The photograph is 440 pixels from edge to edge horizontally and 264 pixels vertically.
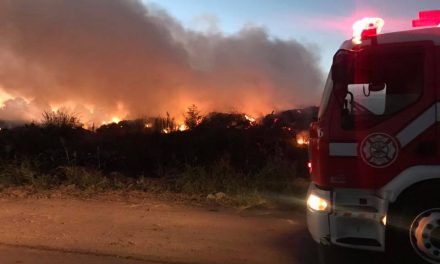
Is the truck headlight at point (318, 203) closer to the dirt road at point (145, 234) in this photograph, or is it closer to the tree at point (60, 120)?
the dirt road at point (145, 234)

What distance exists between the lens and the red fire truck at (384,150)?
4.75 metres

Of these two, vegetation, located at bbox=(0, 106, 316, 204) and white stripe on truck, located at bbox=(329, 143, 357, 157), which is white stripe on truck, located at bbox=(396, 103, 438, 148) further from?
vegetation, located at bbox=(0, 106, 316, 204)

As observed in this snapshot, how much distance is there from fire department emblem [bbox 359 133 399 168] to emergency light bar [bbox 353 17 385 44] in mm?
957

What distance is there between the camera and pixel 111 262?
575 centimetres

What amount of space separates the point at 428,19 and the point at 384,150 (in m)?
1.43

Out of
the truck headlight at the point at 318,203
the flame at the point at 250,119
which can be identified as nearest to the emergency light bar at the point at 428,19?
the truck headlight at the point at 318,203

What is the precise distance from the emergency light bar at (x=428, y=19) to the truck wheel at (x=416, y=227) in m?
1.57

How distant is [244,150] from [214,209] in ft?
22.1

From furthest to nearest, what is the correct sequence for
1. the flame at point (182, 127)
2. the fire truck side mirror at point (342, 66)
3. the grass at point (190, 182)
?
the flame at point (182, 127) < the grass at point (190, 182) < the fire truck side mirror at point (342, 66)

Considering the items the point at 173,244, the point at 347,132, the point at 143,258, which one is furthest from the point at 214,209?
the point at 347,132

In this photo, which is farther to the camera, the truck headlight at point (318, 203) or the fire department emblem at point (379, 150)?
the truck headlight at point (318, 203)

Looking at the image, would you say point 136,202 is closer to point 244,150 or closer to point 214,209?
point 214,209

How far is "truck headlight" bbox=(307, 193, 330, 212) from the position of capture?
4988 millimetres

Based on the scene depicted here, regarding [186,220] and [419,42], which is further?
[186,220]
